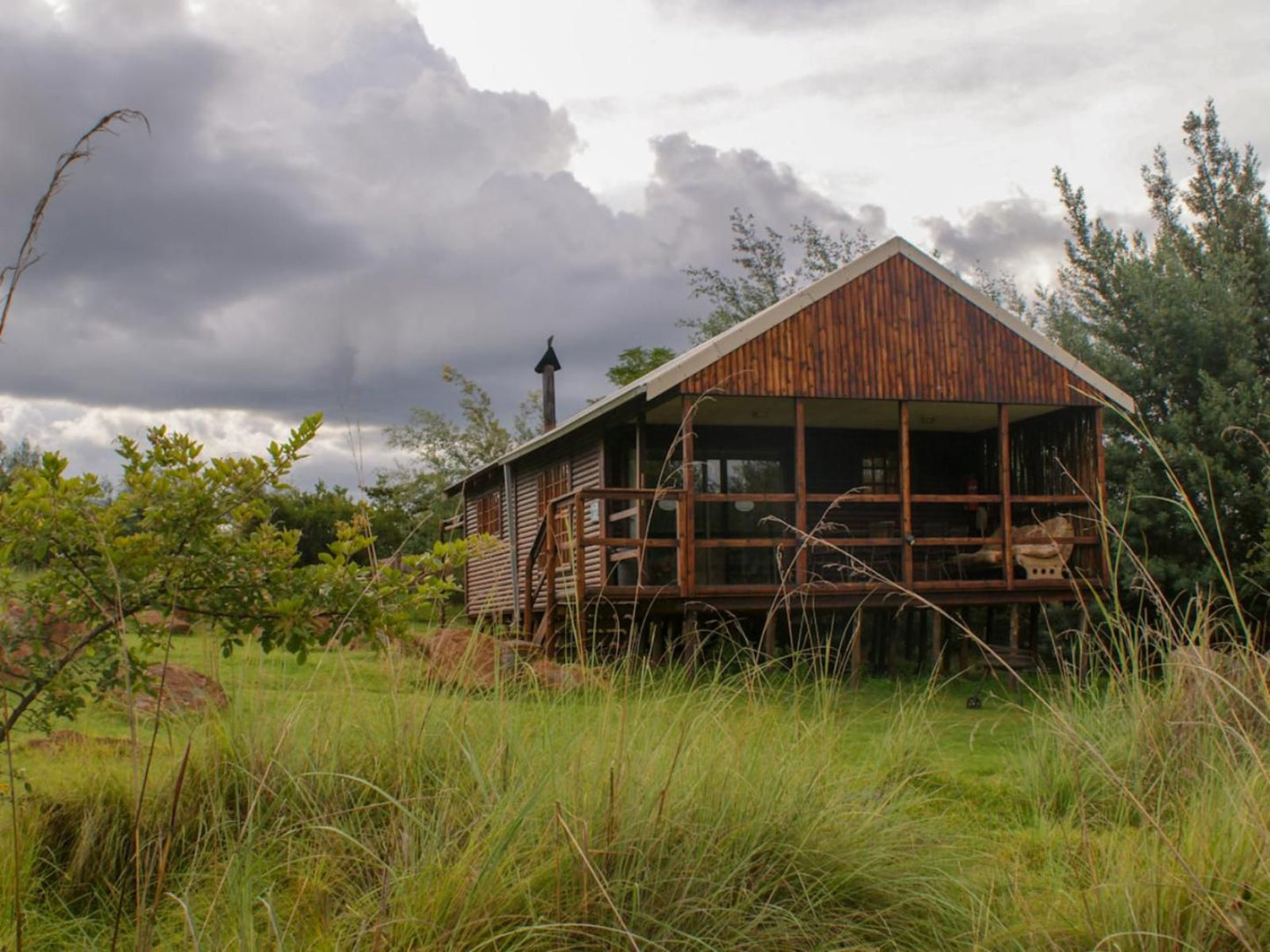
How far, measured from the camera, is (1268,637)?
16.9 metres

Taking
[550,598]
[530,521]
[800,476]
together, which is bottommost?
[550,598]

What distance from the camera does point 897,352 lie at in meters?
14.2

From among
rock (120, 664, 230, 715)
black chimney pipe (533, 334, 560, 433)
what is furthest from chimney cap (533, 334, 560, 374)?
rock (120, 664, 230, 715)

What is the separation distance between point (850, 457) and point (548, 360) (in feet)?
25.0

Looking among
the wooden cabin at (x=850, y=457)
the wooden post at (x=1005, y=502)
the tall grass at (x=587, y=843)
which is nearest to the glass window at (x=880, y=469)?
the wooden cabin at (x=850, y=457)

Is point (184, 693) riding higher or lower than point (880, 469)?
lower

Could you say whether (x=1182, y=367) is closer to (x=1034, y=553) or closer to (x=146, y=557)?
(x=1034, y=553)

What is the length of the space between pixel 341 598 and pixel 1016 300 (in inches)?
1160

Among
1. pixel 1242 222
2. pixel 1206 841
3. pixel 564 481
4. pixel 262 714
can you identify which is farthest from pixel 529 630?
pixel 1242 222

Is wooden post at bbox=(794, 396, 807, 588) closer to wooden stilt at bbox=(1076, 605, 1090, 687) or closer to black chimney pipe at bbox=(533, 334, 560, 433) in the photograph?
wooden stilt at bbox=(1076, 605, 1090, 687)

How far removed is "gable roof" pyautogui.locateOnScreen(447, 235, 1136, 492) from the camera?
510 inches

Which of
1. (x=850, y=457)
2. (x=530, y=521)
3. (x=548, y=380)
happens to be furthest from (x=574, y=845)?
(x=548, y=380)

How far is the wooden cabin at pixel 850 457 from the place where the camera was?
13.3 m

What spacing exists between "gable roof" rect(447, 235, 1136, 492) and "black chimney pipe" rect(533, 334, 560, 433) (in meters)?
7.22
